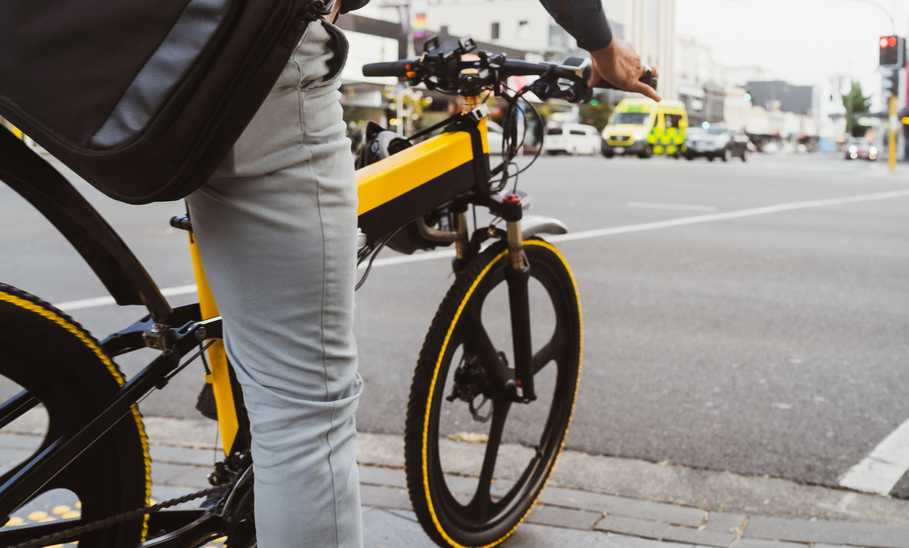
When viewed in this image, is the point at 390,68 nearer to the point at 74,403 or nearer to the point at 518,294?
the point at 518,294

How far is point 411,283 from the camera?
696 centimetres

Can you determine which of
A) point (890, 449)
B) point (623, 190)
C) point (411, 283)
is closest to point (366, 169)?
point (890, 449)

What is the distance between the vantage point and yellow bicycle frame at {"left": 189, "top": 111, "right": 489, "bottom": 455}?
1.87 m

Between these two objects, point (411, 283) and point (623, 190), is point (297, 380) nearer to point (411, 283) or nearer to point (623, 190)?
point (411, 283)

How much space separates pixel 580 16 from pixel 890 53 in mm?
30063

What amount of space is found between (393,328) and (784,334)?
2050 mm

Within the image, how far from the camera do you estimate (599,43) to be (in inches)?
69.7

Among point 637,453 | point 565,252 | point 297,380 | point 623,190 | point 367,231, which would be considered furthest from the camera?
point 623,190

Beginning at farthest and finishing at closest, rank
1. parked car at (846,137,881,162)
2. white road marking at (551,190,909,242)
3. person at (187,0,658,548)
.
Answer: parked car at (846,137,881,162), white road marking at (551,190,909,242), person at (187,0,658,548)

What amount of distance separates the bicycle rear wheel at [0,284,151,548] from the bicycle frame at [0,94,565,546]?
2 centimetres

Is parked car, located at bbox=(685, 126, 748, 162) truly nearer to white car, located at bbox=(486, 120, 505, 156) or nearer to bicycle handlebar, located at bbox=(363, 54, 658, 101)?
white car, located at bbox=(486, 120, 505, 156)

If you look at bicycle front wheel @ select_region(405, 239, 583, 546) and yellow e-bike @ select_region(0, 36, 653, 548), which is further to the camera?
bicycle front wheel @ select_region(405, 239, 583, 546)

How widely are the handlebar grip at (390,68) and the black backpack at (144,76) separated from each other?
115 cm

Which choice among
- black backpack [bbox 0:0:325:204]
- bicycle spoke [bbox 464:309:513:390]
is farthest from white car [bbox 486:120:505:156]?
black backpack [bbox 0:0:325:204]
